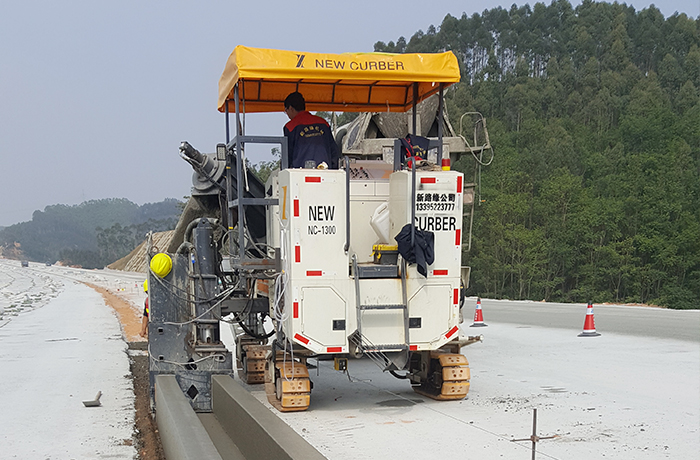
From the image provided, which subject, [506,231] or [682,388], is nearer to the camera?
[682,388]

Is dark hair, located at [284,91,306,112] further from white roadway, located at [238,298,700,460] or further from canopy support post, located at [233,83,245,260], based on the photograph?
white roadway, located at [238,298,700,460]

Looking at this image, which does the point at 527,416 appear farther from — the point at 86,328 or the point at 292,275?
the point at 86,328

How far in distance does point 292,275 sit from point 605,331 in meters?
10.4

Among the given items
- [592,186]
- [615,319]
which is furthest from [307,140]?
[592,186]

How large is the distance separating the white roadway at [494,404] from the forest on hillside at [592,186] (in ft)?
157

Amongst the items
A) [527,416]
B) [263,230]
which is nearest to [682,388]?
[527,416]

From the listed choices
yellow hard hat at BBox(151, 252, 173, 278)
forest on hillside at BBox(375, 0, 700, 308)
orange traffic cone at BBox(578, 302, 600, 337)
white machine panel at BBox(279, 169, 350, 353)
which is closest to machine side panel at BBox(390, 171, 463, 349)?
white machine panel at BBox(279, 169, 350, 353)

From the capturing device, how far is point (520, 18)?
474 feet

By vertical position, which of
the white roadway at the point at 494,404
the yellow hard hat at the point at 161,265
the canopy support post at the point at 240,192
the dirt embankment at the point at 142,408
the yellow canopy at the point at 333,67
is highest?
the yellow canopy at the point at 333,67

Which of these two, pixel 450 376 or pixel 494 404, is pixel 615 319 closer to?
pixel 494 404

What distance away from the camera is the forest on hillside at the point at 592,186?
58.3 m

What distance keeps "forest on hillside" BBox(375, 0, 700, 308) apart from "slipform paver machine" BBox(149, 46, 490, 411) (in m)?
53.1

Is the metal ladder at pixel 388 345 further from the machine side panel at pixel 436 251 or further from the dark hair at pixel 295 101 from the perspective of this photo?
the dark hair at pixel 295 101

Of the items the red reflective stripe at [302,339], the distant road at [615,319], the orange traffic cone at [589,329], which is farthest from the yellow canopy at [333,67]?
the distant road at [615,319]
